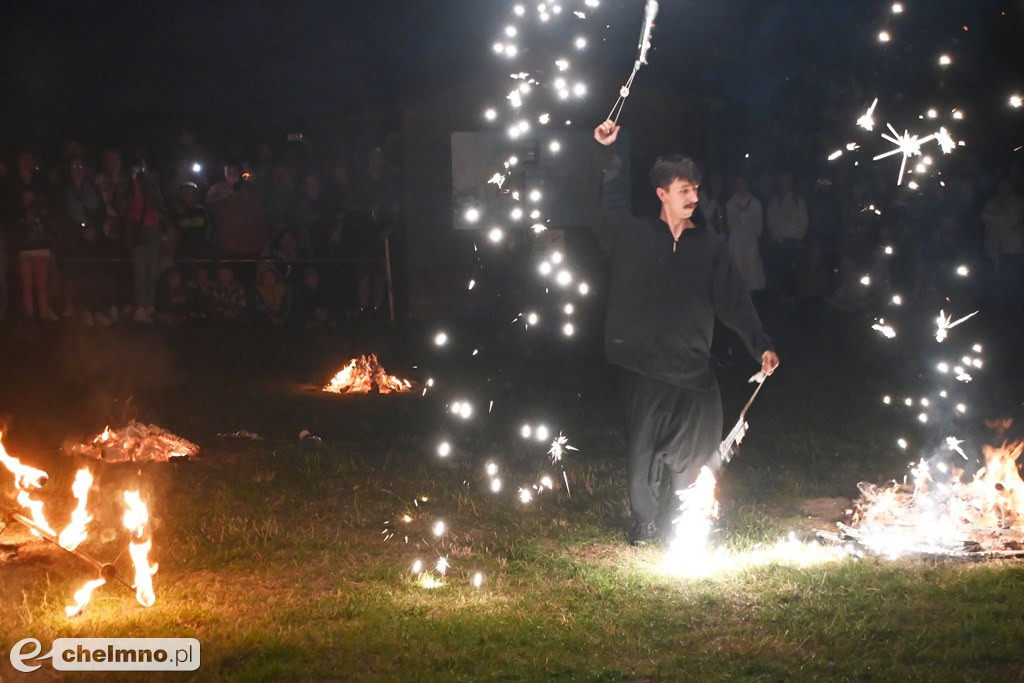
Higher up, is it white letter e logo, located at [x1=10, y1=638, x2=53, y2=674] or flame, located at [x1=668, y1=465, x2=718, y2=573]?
flame, located at [x1=668, y1=465, x2=718, y2=573]

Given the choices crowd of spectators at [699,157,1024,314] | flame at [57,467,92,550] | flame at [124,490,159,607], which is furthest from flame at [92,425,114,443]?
crowd of spectators at [699,157,1024,314]

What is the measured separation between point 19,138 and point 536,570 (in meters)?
16.1

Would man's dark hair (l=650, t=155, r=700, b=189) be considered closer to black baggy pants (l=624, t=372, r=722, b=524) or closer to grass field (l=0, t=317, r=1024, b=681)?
black baggy pants (l=624, t=372, r=722, b=524)

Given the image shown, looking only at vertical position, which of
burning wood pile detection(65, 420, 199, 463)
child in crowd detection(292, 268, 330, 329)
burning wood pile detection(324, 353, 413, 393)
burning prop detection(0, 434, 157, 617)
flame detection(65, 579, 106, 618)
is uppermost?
child in crowd detection(292, 268, 330, 329)

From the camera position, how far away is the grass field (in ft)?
19.7

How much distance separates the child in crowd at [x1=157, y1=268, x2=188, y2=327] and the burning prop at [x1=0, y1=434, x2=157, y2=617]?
1071 cm

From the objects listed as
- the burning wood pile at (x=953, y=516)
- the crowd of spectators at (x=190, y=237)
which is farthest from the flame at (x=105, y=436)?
the crowd of spectators at (x=190, y=237)

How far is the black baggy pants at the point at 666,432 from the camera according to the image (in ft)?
25.4

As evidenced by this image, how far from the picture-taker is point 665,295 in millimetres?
7652

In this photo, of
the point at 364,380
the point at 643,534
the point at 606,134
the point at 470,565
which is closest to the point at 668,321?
the point at 606,134

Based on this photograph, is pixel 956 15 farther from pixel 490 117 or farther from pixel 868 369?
pixel 490 117

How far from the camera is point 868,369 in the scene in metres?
14.7

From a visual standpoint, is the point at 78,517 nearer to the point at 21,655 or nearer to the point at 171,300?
the point at 21,655

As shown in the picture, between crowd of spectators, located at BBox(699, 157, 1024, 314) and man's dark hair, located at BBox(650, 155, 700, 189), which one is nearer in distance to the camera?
man's dark hair, located at BBox(650, 155, 700, 189)
